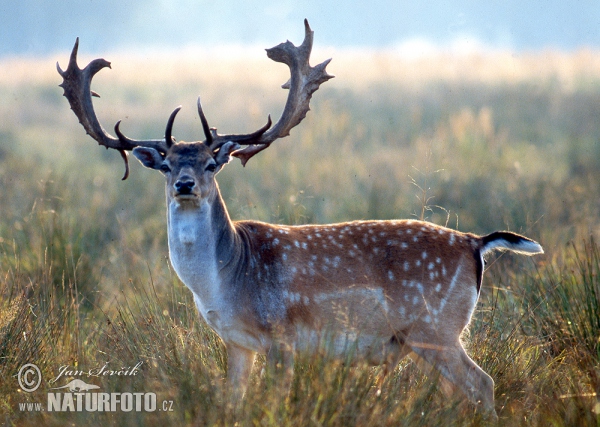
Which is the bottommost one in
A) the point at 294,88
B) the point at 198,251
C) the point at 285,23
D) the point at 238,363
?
the point at 238,363

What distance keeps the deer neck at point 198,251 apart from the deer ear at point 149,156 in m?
0.31

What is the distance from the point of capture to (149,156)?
5281mm

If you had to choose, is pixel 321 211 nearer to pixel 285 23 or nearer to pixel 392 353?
pixel 392 353

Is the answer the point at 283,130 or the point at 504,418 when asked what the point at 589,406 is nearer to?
the point at 504,418

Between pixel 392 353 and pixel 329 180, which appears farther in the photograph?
pixel 329 180

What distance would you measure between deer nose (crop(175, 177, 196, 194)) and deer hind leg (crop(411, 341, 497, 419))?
176 cm

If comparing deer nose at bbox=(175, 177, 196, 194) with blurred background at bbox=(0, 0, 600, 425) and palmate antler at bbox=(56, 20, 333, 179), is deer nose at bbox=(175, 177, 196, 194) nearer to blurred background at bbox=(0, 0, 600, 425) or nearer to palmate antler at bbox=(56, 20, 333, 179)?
palmate antler at bbox=(56, 20, 333, 179)

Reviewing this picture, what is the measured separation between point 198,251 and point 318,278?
30.9 inches

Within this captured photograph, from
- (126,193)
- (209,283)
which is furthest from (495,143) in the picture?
(209,283)

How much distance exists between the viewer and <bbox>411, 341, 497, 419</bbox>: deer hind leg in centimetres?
497

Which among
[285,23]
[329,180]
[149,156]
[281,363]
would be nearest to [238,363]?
[281,363]

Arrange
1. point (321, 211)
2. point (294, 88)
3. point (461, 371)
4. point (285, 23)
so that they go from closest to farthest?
point (461, 371) < point (294, 88) < point (321, 211) < point (285, 23)

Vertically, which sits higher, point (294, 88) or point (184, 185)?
point (294, 88)

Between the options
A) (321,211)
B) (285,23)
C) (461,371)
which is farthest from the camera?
(285,23)
